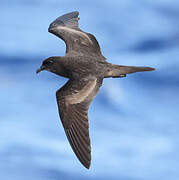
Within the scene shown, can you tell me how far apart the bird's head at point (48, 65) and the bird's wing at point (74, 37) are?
66 centimetres

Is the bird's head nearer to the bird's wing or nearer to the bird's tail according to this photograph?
the bird's wing

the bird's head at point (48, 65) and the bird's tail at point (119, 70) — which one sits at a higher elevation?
the bird's head at point (48, 65)

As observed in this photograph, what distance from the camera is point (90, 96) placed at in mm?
10625

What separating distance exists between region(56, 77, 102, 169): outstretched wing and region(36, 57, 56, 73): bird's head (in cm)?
82

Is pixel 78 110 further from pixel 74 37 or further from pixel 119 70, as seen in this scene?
pixel 74 37

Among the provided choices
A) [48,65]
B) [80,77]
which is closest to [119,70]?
Result: [80,77]

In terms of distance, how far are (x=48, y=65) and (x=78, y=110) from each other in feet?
6.08

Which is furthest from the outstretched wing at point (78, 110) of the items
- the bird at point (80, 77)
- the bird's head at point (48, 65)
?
the bird's head at point (48, 65)

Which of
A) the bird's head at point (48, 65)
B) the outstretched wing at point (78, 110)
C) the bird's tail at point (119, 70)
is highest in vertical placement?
the bird's head at point (48, 65)

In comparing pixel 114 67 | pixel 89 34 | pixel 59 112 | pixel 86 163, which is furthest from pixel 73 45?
pixel 86 163

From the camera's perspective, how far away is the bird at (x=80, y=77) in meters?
10.2

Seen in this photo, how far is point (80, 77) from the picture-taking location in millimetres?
10953

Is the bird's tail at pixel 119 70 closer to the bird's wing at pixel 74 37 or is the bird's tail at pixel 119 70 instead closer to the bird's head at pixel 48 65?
the bird's wing at pixel 74 37

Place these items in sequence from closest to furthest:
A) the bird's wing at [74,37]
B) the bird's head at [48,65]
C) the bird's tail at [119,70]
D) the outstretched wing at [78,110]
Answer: the outstretched wing at [78,110]
the bird's tail at [119,70]
the bird's head at [48,65]
the bird's wing at [74,37]
